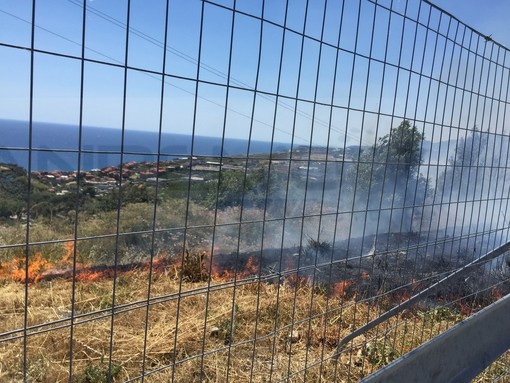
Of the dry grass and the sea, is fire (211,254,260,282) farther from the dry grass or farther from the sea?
the sea

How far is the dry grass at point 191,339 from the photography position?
3414 millimetres

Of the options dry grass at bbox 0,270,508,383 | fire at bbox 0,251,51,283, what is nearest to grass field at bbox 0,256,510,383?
dry grass at bbox 0,270,508,383

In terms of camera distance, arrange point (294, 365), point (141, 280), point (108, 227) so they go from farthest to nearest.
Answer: point (108, 227) < point (141, 280) < point (294, 365)

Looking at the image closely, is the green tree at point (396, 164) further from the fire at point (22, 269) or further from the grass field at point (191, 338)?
the fire at point (22, 269)

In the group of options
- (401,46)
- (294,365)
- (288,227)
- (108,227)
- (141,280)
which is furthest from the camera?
(288,227)

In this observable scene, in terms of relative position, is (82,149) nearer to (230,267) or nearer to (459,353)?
(459,353)

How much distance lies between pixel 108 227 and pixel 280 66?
4544 millimetres

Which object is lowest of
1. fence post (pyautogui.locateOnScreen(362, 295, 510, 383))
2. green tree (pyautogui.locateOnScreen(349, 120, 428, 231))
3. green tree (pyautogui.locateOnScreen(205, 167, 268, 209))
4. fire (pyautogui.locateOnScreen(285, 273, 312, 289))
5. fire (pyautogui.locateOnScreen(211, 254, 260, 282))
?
fire (pyautogui.locateOnScreen(211, 254, 260, 282))

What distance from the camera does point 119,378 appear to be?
3441mm

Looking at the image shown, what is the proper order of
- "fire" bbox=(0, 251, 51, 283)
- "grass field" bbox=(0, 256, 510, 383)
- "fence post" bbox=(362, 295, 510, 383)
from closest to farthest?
"fence post" bbox=(362, 295, 510, 383), "grass field" bbox=(0, 256, 510, 383), "fire" bbox=(0, 251, 51, 283)

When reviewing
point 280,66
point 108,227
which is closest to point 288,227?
point 108,227

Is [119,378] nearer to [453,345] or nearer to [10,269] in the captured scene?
[453,345]

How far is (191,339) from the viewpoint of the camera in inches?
164

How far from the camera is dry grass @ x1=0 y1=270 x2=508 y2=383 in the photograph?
134 inches
